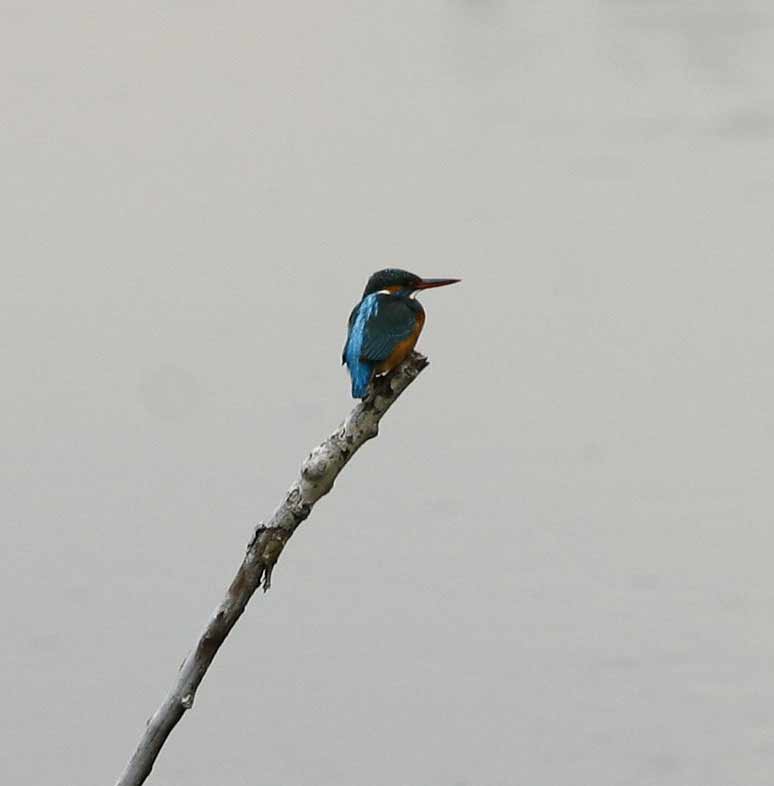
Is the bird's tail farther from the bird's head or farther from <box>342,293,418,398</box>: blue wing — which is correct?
the bird's head

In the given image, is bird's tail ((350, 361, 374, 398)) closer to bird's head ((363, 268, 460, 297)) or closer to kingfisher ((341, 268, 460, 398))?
kingfisher ((341, 268, 460, 398))

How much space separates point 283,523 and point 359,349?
0.67ft

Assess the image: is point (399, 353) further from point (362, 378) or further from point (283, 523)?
point (283, 523)

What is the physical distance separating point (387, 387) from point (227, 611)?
298 mm

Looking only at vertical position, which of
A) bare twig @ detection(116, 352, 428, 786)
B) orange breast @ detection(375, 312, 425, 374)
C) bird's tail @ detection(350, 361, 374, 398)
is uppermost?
orange breast @ detection(375, 312, 425, 374)

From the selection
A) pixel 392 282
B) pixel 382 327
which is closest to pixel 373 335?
pixel 382 327

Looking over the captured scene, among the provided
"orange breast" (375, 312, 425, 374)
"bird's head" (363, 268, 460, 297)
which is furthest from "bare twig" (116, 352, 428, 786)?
"bird's head" (363, 268, 460, 297)

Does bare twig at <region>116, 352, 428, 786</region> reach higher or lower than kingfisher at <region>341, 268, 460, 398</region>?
lower

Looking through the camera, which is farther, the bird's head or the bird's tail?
the bird's head

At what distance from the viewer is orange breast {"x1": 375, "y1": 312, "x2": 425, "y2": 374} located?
1.23 meters

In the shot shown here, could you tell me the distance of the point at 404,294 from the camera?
1.34 metres

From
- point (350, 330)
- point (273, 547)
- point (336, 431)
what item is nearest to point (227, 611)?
point (273, 547)

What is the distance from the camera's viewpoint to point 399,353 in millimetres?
1240

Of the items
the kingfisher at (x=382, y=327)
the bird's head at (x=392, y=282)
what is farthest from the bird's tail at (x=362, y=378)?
the bird's head at (x=392, y=282)
